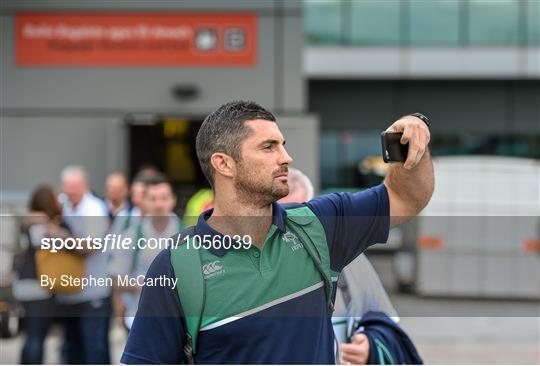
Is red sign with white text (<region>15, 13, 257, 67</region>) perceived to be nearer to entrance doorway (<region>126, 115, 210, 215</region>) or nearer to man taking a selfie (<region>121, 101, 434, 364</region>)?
entrance doorway (<region>126, 115, 210, 215</region>)

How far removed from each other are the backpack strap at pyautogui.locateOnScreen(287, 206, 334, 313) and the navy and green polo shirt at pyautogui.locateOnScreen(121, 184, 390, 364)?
16mm

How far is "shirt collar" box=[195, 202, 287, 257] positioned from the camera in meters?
1.97

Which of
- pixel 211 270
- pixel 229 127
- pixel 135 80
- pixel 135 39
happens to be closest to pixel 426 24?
pixel 135 80

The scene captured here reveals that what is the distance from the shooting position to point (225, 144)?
→ 1.99 meters

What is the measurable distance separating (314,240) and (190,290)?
0.98 ft

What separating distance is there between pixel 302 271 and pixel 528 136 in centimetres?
1855

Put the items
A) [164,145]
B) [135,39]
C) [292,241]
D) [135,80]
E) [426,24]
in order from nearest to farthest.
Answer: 1. [292,241]
2. [135,39]
3. [135,80]
4. [164,145]
5. [426,24]

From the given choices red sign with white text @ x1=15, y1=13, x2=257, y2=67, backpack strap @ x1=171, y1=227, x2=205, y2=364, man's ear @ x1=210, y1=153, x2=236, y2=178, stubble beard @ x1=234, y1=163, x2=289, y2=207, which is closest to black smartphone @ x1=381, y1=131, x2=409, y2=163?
stubble beard @ x1=234, y1=163, x2=289, y2=207

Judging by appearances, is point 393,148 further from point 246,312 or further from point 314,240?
point 246,312

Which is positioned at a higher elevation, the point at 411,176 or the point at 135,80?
the point at 135,80

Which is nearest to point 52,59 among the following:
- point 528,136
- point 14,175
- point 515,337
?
point 14,175

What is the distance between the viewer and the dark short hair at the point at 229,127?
198cm

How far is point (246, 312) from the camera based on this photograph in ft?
6.32

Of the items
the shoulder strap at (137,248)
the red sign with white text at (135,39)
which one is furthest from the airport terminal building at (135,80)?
the shoulder strap at (137,248)
